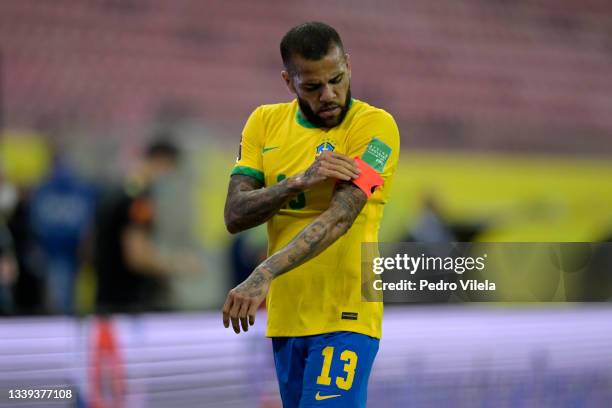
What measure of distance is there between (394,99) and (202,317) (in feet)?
13.7

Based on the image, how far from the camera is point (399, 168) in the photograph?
30.0 ft

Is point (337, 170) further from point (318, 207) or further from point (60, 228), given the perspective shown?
point (60, 228)

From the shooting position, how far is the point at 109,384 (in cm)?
556

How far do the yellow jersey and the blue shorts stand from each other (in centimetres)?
4

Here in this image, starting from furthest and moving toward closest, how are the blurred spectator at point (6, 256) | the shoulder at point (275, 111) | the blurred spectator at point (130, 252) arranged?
the blurred spectator at point (130, 252) < the blurred spectator at point (6, 256) < the shoulder at point (275, 111)

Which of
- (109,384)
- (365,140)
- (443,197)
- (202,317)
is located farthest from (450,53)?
(365,140)

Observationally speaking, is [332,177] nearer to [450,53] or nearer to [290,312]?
[290,312]

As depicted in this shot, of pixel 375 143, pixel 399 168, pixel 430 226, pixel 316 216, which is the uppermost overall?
pixel 399 168

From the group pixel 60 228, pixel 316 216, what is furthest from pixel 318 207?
pixel 60 228

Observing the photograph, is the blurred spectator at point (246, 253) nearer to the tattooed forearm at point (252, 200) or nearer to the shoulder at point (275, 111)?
the shoulder at point (275, 111)

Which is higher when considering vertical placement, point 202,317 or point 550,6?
point 550,6

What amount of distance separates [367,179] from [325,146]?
25 centimetres

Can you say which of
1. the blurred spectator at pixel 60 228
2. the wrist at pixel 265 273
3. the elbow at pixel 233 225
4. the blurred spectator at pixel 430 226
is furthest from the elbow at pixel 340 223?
the blurred spectator at pixel 430 226

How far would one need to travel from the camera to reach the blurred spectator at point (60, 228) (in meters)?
7.68
